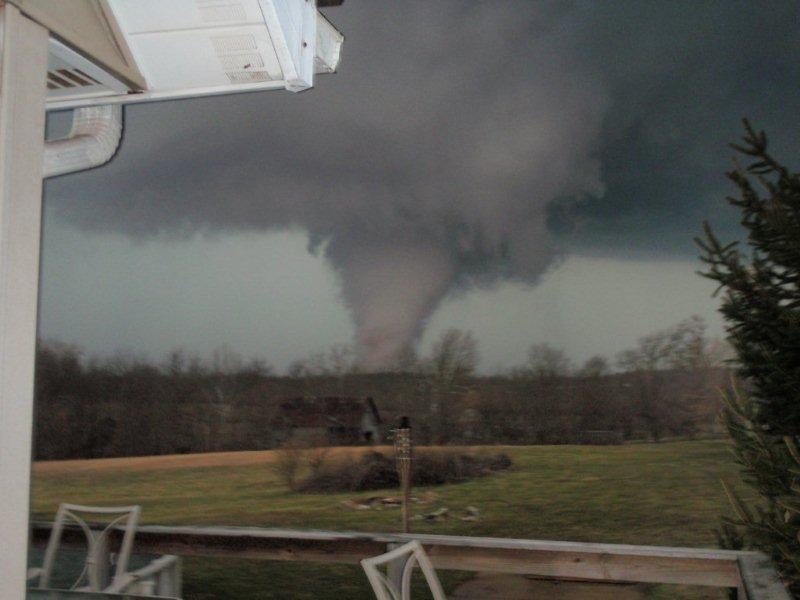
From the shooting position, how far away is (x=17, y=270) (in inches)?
41.5

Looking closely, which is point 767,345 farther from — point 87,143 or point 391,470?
point 391,470

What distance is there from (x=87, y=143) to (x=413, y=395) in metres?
4.65

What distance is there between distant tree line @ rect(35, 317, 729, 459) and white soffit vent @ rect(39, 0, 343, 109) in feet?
16.3

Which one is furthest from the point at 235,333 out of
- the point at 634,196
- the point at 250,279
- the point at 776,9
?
the point at 776,9

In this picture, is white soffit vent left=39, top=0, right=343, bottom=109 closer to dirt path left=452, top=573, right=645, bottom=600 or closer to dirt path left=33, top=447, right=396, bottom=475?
dirt path left=452, top=573, right=645, bottom=600

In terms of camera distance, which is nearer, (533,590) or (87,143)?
(87,143)

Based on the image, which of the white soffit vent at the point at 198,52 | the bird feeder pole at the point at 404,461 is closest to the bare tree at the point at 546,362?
the bird feeder pole at the point at 404,461

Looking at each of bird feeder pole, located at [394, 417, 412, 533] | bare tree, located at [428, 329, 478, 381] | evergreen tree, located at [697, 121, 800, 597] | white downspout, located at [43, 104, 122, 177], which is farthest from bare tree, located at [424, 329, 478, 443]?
white downspout, located at [43, 104, 122, 177]

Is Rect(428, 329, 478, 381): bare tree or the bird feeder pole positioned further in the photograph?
Rect(428, 329, 478, 381): bare tree

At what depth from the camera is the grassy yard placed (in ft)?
18.3

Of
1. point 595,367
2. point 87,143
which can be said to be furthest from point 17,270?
point 595,367

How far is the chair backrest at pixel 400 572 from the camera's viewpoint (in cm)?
206

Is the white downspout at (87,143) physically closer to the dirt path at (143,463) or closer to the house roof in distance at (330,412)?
the house roof in distance at (330,412)

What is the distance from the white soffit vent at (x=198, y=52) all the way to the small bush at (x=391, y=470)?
4.92 m
